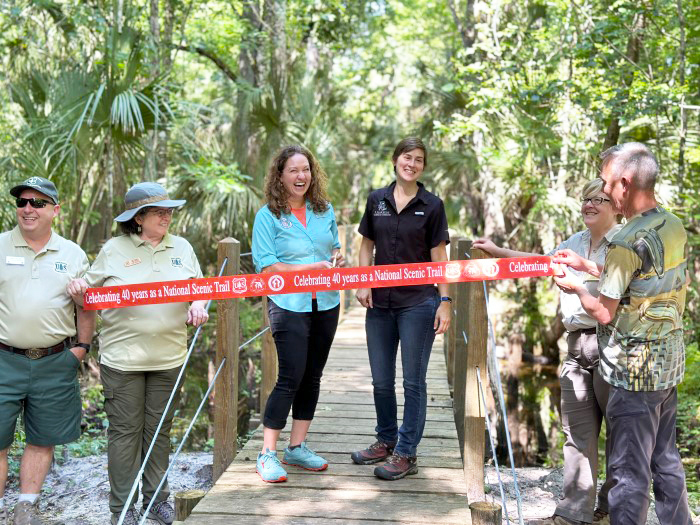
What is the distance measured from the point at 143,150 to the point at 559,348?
8917 mm

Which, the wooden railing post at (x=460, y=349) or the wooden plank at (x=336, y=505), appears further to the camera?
the wooden railing post at (x=460, y=349)

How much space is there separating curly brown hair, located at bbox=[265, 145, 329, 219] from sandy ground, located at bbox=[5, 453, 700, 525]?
7.70 ft

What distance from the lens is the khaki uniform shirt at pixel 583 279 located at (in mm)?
3807

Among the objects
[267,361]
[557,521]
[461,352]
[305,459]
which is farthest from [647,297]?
[267,361]

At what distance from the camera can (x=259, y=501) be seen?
384 centimetres

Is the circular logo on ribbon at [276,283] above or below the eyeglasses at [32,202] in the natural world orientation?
below

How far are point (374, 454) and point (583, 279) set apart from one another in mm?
1596

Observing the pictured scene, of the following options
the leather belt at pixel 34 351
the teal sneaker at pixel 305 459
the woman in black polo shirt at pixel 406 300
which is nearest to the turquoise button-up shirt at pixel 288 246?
the woman in black polo shirt at pixel 406 300

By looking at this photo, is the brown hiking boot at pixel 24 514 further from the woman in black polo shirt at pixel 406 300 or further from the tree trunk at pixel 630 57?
the tree trunk at pixel 630 57

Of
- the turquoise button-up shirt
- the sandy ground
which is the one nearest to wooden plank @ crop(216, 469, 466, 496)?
the sandy ground

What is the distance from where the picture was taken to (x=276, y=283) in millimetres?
3928

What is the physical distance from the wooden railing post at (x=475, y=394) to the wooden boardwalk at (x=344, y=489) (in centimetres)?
11

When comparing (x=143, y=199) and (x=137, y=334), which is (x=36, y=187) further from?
(x=137, y=334)

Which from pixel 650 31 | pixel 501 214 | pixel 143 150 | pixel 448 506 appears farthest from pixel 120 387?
pixel 501 214
